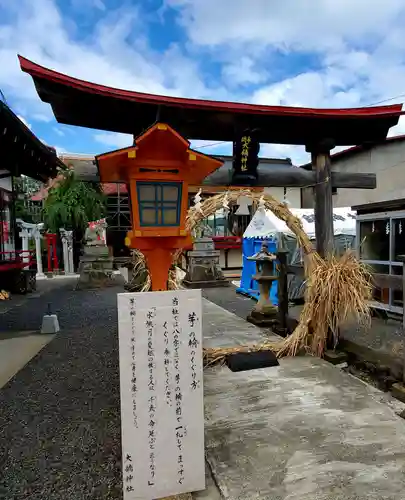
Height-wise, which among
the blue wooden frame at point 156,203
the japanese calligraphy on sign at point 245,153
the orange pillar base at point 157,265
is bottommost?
the orange pillar base at point 157,265

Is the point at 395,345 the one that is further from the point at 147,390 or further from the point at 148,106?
the point at 148,106

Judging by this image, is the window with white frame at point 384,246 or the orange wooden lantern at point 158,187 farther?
the window with white frame at point 384,246

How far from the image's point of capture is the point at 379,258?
7855mm

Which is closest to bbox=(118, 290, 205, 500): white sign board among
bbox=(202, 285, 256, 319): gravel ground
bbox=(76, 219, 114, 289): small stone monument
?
bbox=(202, 285, 256, 319): gravel ground

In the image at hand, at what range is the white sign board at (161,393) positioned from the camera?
2189 millimetres

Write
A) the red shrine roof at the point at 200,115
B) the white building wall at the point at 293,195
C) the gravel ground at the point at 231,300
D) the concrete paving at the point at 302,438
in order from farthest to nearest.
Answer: the white building wall at the point at 293,195 < the gravel ground at the point at 231,300 < the red shrine roof at the point at 200,115 < the concrete paving at the point at 302,438

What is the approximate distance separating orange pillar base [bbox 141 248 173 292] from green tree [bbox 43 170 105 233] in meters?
15.1

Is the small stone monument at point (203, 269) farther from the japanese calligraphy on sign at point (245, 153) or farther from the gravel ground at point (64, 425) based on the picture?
the japanese calligraphy on sign at point (245, 153)

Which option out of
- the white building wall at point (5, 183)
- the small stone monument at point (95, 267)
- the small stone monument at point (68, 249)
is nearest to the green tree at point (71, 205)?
the small stone monument at point (68, 249)

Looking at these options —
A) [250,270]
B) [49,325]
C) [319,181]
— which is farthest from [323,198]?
[250,270]

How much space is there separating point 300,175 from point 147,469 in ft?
15.1

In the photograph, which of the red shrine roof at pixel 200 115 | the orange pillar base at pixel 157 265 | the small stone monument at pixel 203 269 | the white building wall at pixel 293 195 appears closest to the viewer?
the orange pillar base at pixel 157 265

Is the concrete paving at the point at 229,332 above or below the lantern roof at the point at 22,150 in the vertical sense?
below

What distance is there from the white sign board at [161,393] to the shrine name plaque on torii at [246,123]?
3299 millimetres
